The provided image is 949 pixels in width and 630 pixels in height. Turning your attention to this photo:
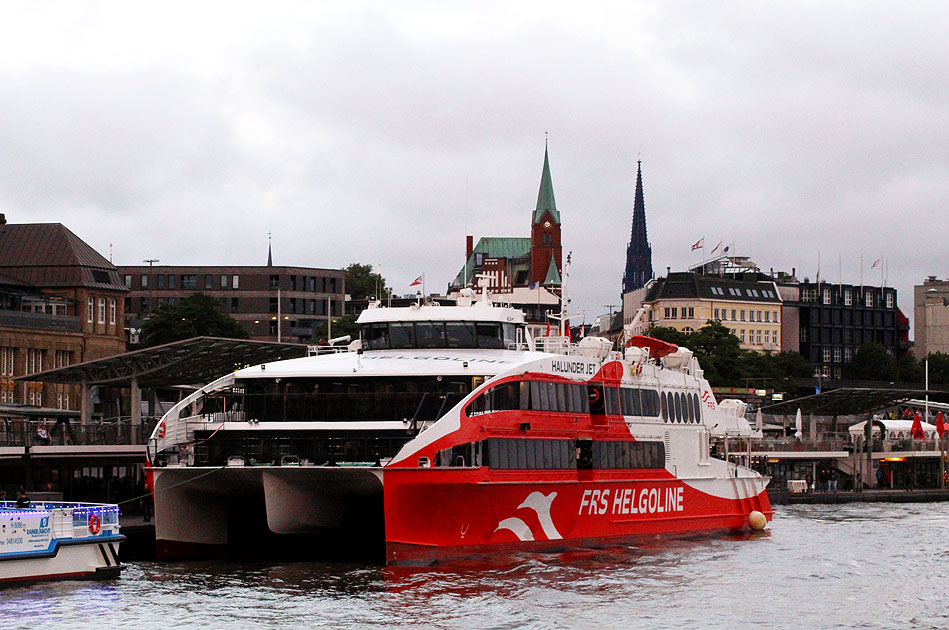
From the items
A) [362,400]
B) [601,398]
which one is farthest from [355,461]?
[601,398]

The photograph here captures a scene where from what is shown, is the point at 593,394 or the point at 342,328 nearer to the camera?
the point at 593,394

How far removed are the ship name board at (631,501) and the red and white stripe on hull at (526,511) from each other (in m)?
0.03

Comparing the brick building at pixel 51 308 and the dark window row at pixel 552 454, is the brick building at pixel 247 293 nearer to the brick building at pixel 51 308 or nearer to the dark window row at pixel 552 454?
the brick building at pixel 51 308

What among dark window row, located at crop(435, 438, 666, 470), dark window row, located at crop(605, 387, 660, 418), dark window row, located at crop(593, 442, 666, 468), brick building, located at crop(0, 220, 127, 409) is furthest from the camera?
brick building, located at crop(0, 220, 127, 409)

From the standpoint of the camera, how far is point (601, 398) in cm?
4497

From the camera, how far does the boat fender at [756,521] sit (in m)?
54.4

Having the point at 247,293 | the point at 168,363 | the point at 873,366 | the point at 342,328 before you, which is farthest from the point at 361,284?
the point at 168,363

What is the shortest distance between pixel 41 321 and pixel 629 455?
164 ft

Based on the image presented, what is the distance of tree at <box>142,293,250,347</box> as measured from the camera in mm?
109688

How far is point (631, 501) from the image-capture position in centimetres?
4588

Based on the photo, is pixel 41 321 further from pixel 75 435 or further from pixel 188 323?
pixel 75 435

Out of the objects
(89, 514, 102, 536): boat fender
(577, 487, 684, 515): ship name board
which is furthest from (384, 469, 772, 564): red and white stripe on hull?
(89, 514, 102, 536): boat fender

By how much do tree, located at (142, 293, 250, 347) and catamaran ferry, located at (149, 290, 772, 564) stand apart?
213ft

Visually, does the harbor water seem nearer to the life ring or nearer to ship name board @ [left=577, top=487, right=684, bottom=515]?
ship name board @ [left=577, top=487, right=684, bottom=515]
